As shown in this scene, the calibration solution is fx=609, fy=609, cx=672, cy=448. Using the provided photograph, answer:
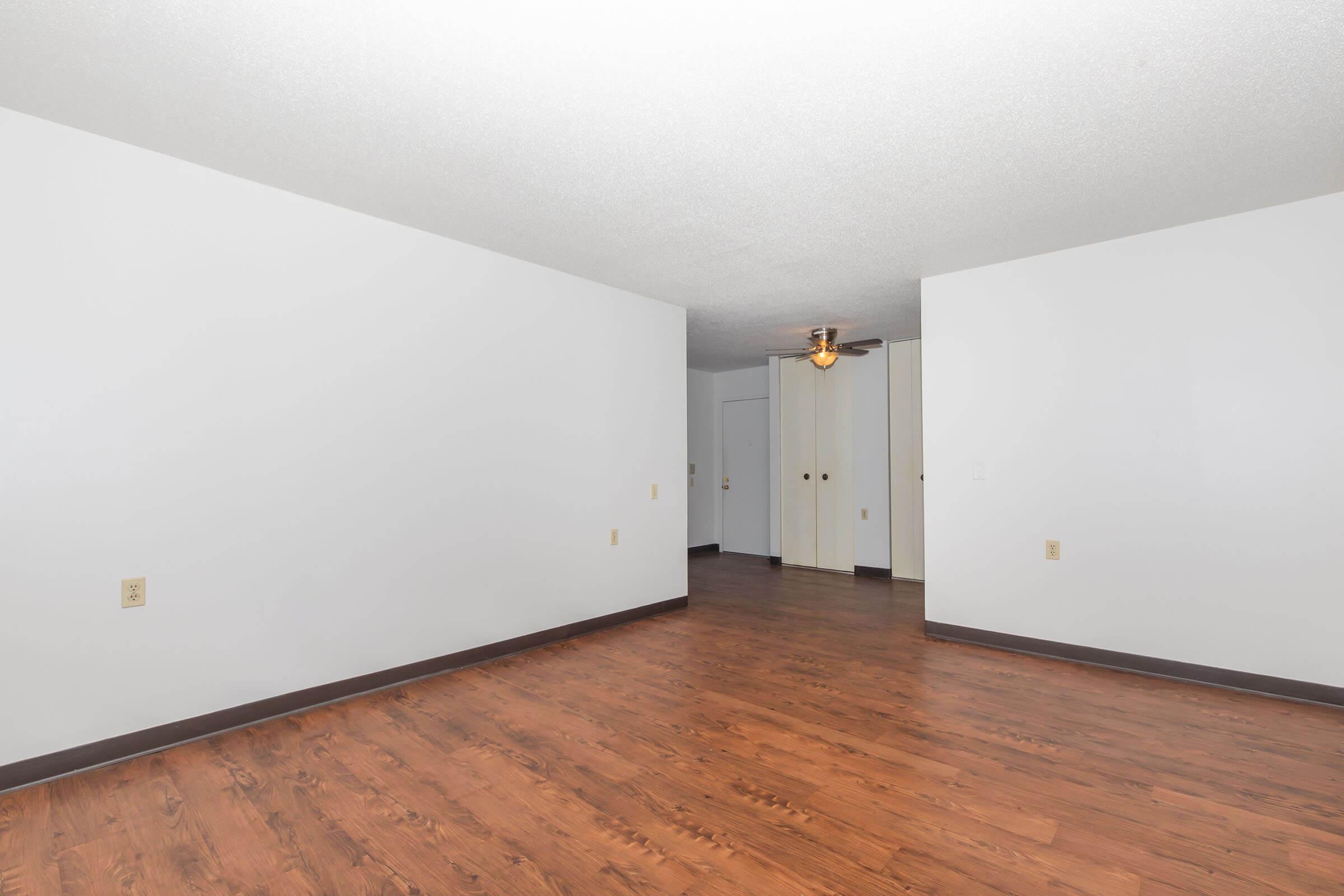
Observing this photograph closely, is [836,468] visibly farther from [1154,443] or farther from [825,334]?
[1154,443]

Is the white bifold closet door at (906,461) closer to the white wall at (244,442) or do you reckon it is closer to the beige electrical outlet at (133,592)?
the white wall at (244,442)

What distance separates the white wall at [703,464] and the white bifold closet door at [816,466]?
1.23m

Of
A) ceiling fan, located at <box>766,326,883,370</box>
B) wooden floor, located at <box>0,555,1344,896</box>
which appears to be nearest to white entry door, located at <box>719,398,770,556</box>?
ceiling fan, located at <box>766,326,883,370</box>

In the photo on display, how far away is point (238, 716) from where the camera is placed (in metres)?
2.76

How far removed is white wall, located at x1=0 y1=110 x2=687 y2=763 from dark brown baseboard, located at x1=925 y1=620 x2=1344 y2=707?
108 inches

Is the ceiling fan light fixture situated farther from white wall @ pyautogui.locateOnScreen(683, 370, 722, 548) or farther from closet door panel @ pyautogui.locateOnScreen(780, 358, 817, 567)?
white wall @ pyautogui.locateOnScreen(683, 370, 722, 548)

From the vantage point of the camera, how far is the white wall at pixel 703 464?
8156 millimetres

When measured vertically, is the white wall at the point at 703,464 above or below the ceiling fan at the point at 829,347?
below

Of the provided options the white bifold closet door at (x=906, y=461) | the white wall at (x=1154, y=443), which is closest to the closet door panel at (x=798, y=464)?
the white bifold closet door at (x=906, y=461)

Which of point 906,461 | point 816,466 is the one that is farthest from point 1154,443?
point 816,466

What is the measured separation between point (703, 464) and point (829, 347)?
298cm

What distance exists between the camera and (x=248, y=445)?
2850 mm

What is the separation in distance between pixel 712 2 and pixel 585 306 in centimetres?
284

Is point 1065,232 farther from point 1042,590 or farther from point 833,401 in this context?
point 833,401
